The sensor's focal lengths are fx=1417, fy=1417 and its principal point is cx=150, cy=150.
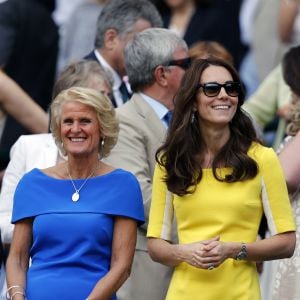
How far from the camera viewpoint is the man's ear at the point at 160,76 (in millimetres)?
8188

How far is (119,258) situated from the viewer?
7090mm

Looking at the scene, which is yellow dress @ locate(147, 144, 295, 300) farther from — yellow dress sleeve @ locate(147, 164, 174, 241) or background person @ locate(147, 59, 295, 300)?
yellow dress sleeve @ locate(147, 164, 174, 241)

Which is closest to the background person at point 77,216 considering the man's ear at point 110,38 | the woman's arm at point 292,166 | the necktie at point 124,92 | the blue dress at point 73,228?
the blue dress at point 73,228

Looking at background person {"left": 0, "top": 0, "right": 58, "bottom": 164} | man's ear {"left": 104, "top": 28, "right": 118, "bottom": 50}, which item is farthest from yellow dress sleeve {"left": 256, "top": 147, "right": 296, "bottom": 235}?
background person {"left": 0, "top": 0, "right": 58, "bottom": 164}

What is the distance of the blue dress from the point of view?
702cm

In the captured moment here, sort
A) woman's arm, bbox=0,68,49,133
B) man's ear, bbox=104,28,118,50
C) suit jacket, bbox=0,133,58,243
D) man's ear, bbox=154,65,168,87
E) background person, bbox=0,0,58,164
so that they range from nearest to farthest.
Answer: suit jacket, bbox=0,133,58,243 < man's ear, bbox=154,65,168,87 < woman's arm, bbox=0,68,49,133 < man's ear, bbox=104,28,118,50 < background person, bbox=0,0,58,164

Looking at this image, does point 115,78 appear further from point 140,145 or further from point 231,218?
point 231,218

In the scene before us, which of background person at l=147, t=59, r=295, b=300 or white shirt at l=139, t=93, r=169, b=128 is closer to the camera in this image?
background person at l=147, t=59, r=295, b=300

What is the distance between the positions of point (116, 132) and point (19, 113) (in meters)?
1.76

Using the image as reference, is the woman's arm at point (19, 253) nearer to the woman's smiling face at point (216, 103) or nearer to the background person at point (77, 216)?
the background person at point (77, 216)

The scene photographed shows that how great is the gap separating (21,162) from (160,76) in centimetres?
94

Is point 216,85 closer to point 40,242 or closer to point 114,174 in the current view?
point 114,174

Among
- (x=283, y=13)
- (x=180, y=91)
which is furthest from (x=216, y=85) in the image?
(x=283, y=13)

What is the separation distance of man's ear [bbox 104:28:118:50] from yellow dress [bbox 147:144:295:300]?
247cm
